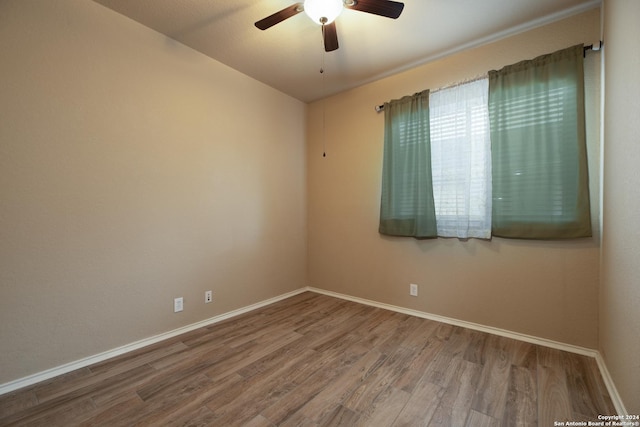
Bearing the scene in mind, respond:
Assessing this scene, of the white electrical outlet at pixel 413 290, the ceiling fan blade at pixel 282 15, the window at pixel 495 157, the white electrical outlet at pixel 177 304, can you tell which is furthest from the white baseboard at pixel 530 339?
the ceiling fan blade at pixel 282 15

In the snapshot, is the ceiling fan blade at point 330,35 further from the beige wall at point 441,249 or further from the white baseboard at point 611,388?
the white baseboard at point 611,388

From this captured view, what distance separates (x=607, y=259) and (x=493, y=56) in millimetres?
1868

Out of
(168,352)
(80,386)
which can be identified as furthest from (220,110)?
(80,386)

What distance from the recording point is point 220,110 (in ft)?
8.91

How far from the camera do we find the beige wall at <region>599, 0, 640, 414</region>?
125cm

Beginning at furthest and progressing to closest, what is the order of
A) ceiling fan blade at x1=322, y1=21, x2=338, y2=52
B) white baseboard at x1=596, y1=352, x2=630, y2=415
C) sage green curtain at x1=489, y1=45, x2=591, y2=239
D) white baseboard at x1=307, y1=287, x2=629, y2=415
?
sage green curtain at x1=489, y1=45, x2=591, y2=239, ceiling fan blade at x1=322, y1=21, x2=338, y2=52, white baseboard at x1=307, y1=287, x2=629, y2=415, white baseboard at x1=596, y1=352, x2=630, y2=415

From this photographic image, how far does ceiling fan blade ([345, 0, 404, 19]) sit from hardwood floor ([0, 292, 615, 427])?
7.74 ft

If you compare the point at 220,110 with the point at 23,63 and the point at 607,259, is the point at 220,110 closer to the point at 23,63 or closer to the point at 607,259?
the point at 23,63

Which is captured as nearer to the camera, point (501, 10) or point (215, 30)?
point (501, 10)

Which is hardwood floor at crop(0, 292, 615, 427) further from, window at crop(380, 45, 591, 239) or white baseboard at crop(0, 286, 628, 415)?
window at crop(380, 45, 591, 239)

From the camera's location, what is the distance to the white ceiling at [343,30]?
1.98m

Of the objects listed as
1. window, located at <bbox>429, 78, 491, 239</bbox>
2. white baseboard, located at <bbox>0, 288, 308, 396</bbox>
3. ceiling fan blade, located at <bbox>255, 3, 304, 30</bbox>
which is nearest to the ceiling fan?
ceiling fan blade, located at <bbox>255, 3, 304, 30</bbox>

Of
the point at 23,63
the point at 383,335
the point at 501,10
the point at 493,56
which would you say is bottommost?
the point at 383,335

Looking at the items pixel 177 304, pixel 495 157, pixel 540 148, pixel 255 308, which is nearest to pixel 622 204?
pixel 540 148
